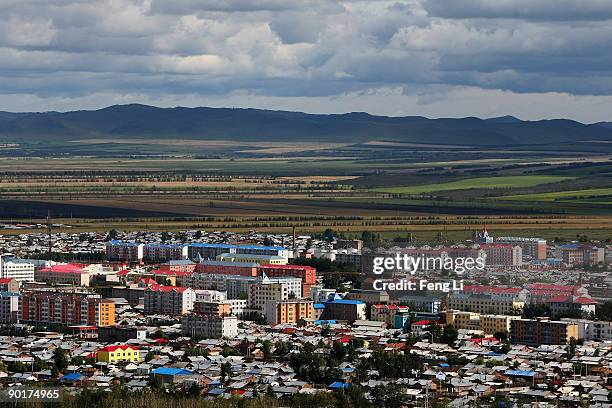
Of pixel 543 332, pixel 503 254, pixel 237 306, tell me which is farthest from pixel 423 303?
pixel 503 254

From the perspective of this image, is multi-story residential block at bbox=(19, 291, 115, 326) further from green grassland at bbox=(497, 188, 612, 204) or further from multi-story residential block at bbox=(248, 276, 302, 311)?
green grassland at bbox=(497, 188, 612, 204)

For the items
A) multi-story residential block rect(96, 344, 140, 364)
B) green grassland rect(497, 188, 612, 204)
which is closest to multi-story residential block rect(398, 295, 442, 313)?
multi-story residential block rect(96, 344, 140, 364)

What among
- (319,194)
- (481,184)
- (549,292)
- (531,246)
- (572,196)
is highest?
(481,184)

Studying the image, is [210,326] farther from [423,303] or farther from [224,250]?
[224,250]

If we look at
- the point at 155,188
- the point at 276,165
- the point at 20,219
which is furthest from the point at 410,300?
the point at 276,165

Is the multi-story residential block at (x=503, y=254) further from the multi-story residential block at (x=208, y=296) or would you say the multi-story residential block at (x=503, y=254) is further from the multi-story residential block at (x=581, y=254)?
the multi-story residential block at (x=208, y=296)

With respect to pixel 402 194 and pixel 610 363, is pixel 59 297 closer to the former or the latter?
pixel 610 363
